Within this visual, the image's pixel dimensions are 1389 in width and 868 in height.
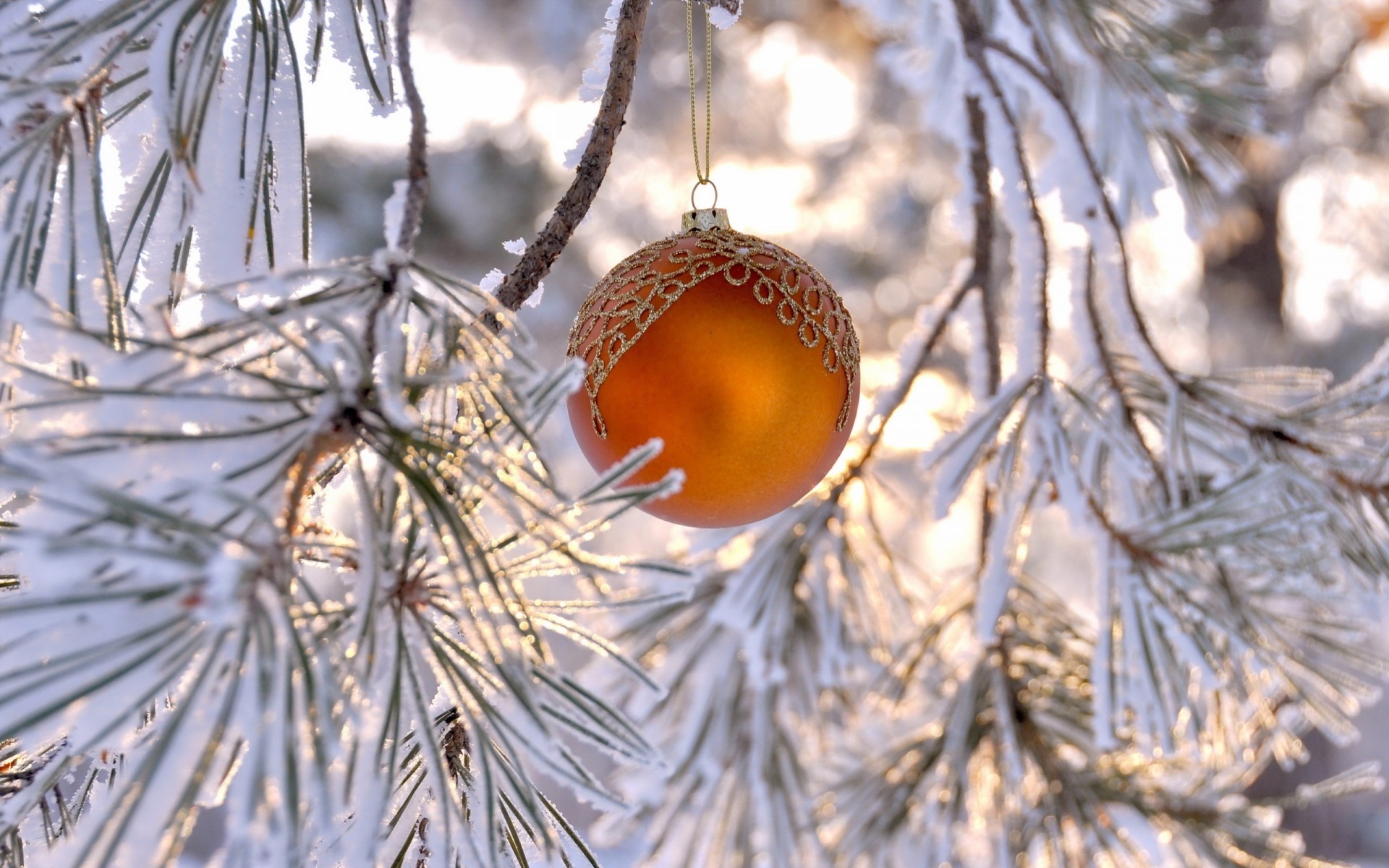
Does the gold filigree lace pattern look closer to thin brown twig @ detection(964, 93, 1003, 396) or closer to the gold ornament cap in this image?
the gold ornament cap

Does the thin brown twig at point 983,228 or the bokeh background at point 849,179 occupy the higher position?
the bokeh background at point 849,179

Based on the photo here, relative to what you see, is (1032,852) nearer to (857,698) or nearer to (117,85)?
(857,698)

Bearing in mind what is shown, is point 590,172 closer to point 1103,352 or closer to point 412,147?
point 412,147

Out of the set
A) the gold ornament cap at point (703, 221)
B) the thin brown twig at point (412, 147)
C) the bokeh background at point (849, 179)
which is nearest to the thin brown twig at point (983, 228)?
the gold ornament cap at point (703, 221)

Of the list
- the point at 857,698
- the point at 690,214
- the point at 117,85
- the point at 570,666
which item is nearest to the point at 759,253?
the point at 690,214

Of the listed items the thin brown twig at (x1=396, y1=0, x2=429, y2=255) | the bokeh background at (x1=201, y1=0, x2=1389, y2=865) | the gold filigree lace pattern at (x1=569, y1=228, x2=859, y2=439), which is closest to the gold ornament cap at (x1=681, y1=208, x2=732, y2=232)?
the gold filigree lace pattern at (x1=569, y1=228, x2=859, y2=439)

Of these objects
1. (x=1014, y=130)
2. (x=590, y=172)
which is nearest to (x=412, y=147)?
(x=590, y=172)

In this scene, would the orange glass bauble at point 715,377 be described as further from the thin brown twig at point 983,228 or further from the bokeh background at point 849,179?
the bokeh background at point 849,179
